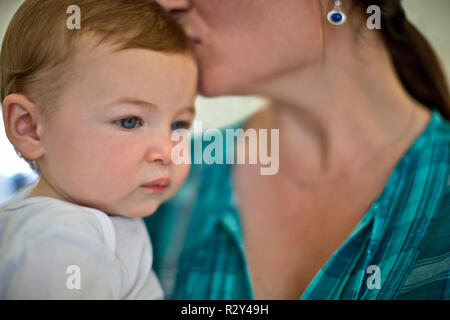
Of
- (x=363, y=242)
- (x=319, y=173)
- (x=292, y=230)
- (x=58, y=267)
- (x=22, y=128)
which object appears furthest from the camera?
Result: (x=319, y=173)

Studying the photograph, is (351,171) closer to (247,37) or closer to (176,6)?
(247,37)

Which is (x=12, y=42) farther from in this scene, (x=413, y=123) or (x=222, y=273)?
(x=413, y=123)

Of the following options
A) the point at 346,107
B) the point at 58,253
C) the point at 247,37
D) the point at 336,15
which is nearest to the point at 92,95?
the point at 58,253

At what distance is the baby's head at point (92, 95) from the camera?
77 cm

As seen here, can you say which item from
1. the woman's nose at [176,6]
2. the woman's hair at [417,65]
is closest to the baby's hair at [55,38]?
the woman's nose at [176,6]

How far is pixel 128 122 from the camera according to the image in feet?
2.65

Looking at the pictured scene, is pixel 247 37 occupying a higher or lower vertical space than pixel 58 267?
higher

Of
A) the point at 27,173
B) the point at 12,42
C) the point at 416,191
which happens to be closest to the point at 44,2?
the point at 12,42

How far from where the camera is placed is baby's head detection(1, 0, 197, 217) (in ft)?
2.51

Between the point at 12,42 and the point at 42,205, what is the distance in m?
Answer: 0.30

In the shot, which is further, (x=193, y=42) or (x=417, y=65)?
(x=417, y=65)

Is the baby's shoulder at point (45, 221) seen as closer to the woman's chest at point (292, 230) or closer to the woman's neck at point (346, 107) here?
the woman's chest at point (292, 230)

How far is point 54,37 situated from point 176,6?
28cm

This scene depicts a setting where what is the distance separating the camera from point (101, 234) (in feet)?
2.57
